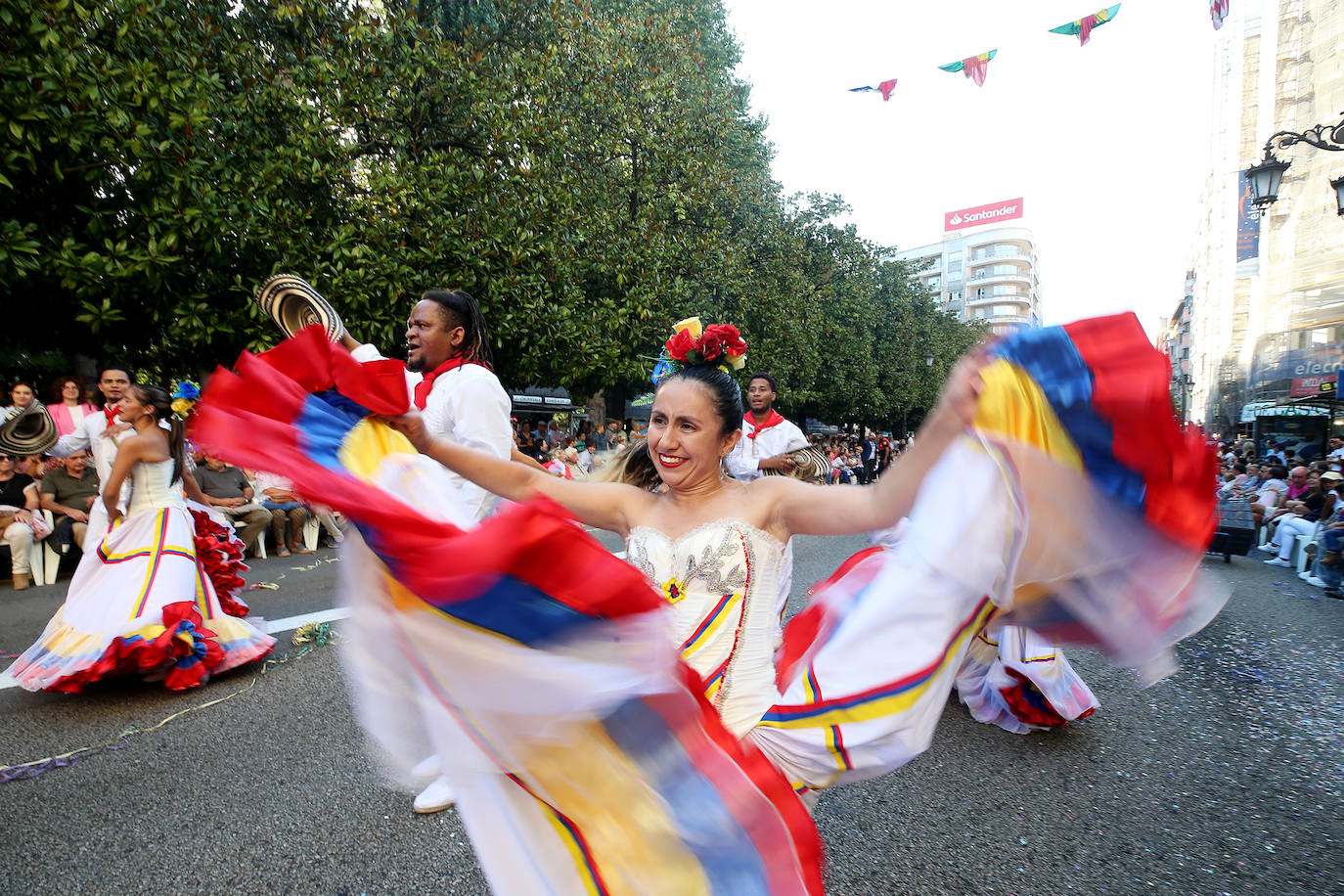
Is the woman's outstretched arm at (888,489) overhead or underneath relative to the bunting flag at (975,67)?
underneath

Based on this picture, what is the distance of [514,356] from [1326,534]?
10700 millimetres

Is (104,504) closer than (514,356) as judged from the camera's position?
Yes

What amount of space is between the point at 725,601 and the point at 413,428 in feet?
3.08

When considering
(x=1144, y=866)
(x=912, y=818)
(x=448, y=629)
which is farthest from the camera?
(x=912, y=818)

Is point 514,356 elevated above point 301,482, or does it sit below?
above

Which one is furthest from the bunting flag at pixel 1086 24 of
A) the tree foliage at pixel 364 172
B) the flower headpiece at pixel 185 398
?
the flower headpiece at pixel 185 398

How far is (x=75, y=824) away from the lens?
2822mm

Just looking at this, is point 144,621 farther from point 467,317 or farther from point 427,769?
point 427,769

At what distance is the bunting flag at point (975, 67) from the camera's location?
1042 cm

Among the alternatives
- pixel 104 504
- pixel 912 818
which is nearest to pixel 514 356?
pixel 104 504

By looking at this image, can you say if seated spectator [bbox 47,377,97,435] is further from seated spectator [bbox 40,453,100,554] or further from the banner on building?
the banner on building

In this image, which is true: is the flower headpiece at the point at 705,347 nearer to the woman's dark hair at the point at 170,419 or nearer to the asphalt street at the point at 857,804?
the asphalt street at the point at 857,804

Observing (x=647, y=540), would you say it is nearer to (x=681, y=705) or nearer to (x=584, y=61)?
(x=681, y=705)

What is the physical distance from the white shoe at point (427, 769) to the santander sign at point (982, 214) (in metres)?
119
